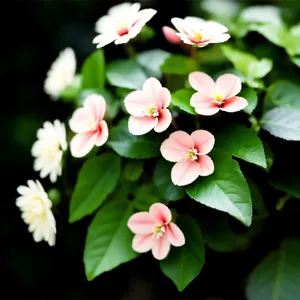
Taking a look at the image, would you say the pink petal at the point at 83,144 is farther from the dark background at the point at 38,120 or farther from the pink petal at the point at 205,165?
the dark background at the point at 38,120

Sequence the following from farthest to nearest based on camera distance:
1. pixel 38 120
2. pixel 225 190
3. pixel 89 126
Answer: pixel 38 120 < pixel 89 126 < pixel 225 190

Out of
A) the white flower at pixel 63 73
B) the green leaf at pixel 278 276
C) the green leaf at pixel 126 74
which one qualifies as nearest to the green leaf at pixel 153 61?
the green leaf at pixel 126 74

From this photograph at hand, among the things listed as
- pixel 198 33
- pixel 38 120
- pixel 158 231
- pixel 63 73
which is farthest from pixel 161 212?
pixel 38 120

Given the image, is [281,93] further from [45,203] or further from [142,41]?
[45,203]

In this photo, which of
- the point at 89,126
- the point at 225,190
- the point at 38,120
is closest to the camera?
the point at 225,190

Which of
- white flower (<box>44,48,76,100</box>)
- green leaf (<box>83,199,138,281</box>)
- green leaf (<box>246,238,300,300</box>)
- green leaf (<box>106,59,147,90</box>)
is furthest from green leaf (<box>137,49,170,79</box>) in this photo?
green leaf (<box>246,238,300,300</box>)

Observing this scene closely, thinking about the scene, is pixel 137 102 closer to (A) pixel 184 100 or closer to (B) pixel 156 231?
(A) pixel 184 100
